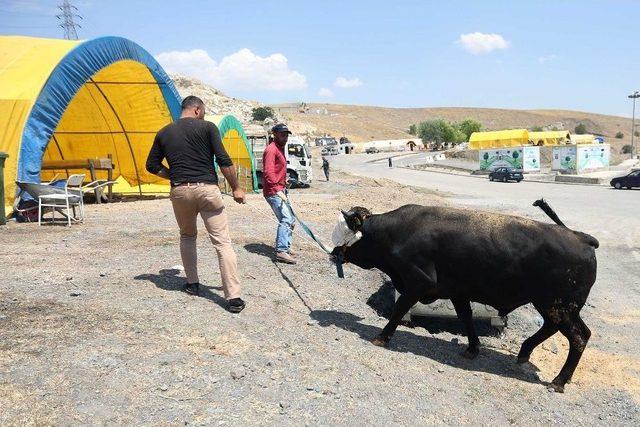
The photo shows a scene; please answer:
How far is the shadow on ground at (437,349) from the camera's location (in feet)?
18.2

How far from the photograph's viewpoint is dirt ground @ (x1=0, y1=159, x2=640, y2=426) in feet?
12.2

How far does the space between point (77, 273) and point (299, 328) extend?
3028 mm

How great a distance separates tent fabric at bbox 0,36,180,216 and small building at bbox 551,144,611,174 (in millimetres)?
39092

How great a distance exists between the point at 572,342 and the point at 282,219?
422 centimetres

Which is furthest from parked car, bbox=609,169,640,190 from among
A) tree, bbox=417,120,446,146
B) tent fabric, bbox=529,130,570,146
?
tree, bbox=417,120,446,146

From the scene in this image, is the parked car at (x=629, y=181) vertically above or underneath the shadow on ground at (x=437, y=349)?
underneath

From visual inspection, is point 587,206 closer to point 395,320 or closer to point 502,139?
point 395,320

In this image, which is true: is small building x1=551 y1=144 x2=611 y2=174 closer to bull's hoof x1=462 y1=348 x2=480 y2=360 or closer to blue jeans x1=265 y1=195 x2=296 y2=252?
blue jeans x1=265 y1=195 x2=296 y2=252

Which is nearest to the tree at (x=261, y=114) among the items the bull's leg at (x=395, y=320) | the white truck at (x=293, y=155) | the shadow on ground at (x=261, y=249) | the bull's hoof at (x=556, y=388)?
the white truck at (x=293, y=155)

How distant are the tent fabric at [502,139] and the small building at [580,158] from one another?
12.3 m

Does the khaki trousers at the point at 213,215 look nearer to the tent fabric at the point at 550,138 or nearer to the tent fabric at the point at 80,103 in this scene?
the tent fabric at the point at 80,103

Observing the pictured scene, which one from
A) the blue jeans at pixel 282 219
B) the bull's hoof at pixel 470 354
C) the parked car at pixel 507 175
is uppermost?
the blue jeans at pixel 282 219

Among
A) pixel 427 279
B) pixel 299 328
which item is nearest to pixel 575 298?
pixel 427 279

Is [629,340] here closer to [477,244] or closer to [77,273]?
[477,244]
